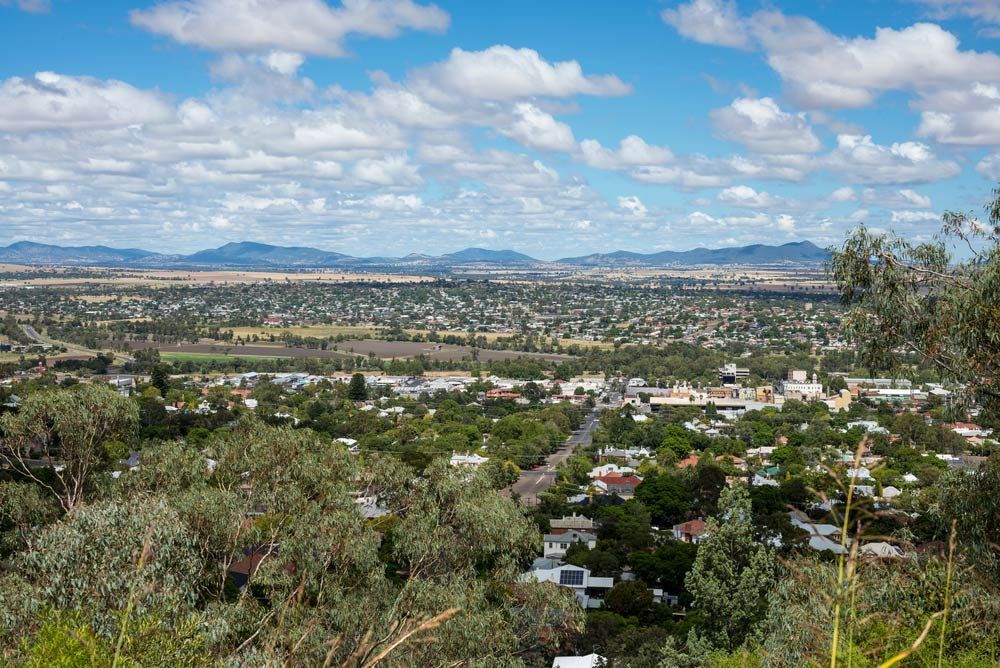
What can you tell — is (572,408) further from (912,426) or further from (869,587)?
(869,587)

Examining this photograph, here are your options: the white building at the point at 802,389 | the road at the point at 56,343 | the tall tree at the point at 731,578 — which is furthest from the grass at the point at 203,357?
the tall tree at the point at 731,578

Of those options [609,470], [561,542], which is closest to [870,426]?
[609,470]

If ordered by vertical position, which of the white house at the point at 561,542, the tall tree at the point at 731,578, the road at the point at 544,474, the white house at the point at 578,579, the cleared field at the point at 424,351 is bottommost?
the road at the point at 544,474

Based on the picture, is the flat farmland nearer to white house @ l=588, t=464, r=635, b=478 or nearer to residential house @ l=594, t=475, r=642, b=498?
white house @ l=588, t=464, r=635, b=478

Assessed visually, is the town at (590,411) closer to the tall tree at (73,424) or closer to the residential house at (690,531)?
the residential house at (690,531)

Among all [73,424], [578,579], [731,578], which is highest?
[73,424]

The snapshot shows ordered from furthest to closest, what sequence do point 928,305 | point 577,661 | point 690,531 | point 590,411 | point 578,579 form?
point 590,411 → point 690,531 → point 578,579 → point 577,661 → point 928,305

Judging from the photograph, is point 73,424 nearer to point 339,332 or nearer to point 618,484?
point 618,484
